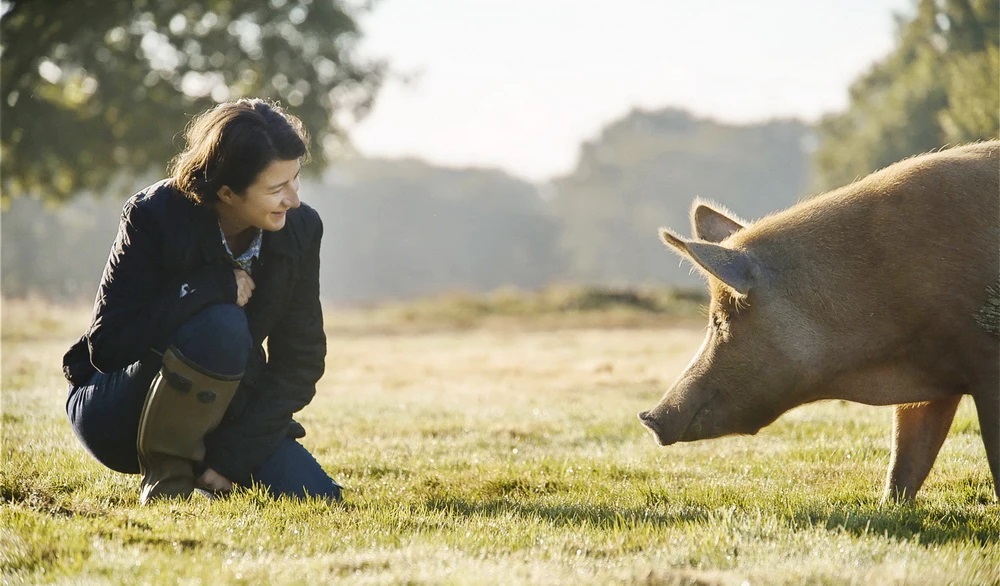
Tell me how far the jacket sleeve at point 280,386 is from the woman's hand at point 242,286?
280 mm

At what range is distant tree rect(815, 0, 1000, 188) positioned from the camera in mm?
21438

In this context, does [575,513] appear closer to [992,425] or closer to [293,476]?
[293,476]

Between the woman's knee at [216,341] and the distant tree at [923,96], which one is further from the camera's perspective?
the distant tree at [923,96]

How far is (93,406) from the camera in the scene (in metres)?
4.42

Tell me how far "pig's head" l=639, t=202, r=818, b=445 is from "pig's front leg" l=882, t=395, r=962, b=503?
46cm

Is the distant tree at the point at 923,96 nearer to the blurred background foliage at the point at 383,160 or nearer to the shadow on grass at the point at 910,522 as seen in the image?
the blurred background foliage at the point at 383,160

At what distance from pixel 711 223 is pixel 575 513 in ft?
5.90

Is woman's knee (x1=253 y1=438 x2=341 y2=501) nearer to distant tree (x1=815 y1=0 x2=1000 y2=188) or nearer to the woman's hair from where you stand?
the woman's hair

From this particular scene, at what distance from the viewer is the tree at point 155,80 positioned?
23109 mm

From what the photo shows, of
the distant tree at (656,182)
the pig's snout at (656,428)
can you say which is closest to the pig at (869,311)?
the pig's snout at (656,428)

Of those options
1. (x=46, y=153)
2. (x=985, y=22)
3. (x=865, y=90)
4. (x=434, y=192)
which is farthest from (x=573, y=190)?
(x=46, y=153)

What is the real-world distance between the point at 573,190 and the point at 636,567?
3002 inches

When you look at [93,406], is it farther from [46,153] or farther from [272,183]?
[46,153]

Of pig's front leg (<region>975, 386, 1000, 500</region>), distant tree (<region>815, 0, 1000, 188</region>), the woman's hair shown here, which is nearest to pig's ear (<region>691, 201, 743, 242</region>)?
pig's front leg (<region>975, 386, 1000, 500</region>)
